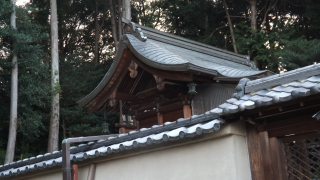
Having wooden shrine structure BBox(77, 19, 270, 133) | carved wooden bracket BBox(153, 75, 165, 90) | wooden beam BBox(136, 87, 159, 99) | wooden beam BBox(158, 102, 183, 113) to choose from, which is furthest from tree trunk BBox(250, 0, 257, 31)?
carved wooden bracket BBox(153, 75, 165, 90)

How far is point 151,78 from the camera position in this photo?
974 cm

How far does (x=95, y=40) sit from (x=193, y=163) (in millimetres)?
20403

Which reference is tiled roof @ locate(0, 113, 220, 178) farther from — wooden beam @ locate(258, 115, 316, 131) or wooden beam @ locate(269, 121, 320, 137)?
wooden beam @ locate(269, 121, 320, 137)

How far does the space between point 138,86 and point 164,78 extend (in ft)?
5.19

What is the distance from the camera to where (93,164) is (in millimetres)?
6113

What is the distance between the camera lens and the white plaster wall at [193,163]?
4.46 m

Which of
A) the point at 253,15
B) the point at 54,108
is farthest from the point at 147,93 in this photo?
the point at 253,15

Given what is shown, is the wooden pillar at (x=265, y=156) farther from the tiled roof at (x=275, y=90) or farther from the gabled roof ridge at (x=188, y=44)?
the gabled roof ridge at (x=188, y=44)

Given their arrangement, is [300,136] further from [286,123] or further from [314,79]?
[314,79]

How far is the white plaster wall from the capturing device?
4465 millimetres

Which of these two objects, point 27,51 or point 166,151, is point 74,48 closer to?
point 27,51

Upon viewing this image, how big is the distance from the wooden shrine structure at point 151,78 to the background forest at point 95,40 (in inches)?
268

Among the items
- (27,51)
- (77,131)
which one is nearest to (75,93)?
(77,131)

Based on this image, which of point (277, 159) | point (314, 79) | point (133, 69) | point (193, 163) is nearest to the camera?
point (314, 79)
